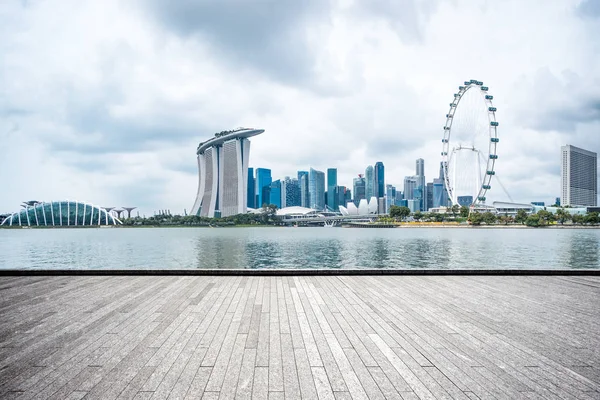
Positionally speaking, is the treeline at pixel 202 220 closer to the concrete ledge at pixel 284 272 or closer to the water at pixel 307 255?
the water at pixel 307 255

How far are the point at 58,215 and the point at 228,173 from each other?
76.4 meters

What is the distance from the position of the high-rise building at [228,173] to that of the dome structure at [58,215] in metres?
43.6

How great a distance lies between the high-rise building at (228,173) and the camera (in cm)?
18075

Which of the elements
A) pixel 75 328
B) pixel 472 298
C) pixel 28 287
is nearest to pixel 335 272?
pixel 472 298

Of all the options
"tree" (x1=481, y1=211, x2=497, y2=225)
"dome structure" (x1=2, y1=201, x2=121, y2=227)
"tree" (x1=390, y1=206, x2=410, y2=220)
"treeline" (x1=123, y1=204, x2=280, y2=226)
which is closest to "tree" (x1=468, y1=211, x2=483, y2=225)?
"tree" (x1=481, y1=211, x2=497, y2=225)

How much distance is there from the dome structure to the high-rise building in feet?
143

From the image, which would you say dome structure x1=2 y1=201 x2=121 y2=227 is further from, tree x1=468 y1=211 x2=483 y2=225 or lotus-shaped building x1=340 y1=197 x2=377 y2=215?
tree x1=468 y1=211 x2=483 y2=225

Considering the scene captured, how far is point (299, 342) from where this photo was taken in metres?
4.80

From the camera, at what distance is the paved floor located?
3.61 metres

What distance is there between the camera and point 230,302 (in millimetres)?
7000

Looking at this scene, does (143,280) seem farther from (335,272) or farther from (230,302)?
(335,272)

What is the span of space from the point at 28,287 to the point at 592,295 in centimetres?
1178

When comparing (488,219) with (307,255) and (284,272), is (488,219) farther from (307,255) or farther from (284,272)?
(284,272)

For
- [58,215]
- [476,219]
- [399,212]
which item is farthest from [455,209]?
[58,215]
